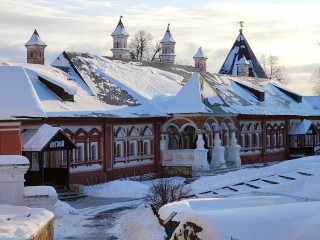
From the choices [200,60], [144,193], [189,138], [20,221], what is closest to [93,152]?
[144,193]

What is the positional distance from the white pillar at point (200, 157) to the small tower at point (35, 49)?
395 inches

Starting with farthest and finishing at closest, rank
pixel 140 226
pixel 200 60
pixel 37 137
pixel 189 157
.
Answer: pixel 200 60 → pixel 189 157 → pixel 37 137 → pixel 140 226

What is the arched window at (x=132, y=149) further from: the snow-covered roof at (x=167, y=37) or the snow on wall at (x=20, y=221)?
the snow-covered roof at (x=167, y=37)

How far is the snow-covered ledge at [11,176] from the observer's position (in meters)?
16.9

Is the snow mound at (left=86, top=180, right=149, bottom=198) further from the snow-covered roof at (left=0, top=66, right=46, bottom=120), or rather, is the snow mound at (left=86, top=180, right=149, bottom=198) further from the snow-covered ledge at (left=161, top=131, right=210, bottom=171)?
the snow-covered ledge at (left=161, top=131, right=210, bottom=171)

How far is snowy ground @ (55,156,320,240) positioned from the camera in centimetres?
1844

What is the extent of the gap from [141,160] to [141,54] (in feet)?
125

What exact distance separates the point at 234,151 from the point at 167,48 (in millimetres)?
14629

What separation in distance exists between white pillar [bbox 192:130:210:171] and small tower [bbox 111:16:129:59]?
14395mm

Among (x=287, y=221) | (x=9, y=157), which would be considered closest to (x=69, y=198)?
(x=9, y=157)

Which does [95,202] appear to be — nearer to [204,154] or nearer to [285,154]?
[204,154]

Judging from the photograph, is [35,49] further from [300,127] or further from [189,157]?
[300,127]

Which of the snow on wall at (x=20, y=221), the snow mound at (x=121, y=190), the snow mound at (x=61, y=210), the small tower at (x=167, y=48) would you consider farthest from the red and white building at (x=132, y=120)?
the snow on wall at (x=20, y=221)

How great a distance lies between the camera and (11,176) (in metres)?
17.0
